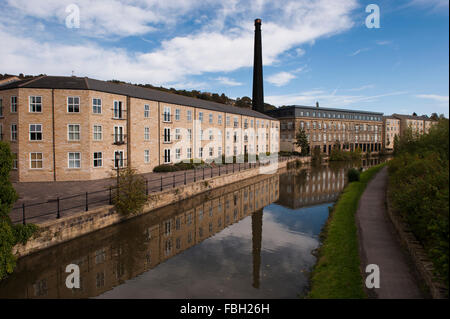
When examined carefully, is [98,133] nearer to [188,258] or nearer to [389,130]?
[188,258]

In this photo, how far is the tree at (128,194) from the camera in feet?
46.9

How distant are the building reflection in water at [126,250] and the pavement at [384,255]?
150 inches

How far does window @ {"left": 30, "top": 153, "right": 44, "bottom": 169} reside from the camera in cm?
2209

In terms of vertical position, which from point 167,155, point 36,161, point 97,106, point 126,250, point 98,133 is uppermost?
point 97,106

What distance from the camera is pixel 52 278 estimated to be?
9242 millimetres

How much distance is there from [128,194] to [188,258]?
558cm

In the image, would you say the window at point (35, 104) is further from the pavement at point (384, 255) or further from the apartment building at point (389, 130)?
the apartment building at point (389, 130)

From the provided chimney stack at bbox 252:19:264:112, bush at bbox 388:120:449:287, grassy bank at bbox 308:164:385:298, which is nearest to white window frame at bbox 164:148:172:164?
grassy bank at bbox 308:164:385:298

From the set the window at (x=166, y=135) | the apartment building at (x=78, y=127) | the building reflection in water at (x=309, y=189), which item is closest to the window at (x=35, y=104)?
the apartment building at (x=78, y=127)

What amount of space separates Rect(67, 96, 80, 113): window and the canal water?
12.8 metres

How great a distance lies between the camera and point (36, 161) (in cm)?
2214

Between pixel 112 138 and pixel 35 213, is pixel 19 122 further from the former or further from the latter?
pixel 35 213

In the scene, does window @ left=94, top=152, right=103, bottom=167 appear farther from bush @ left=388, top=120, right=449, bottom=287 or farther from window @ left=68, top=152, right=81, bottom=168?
bush @ left=388, top=120, right=449, bottom=287

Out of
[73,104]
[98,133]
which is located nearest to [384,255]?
[98,133]
